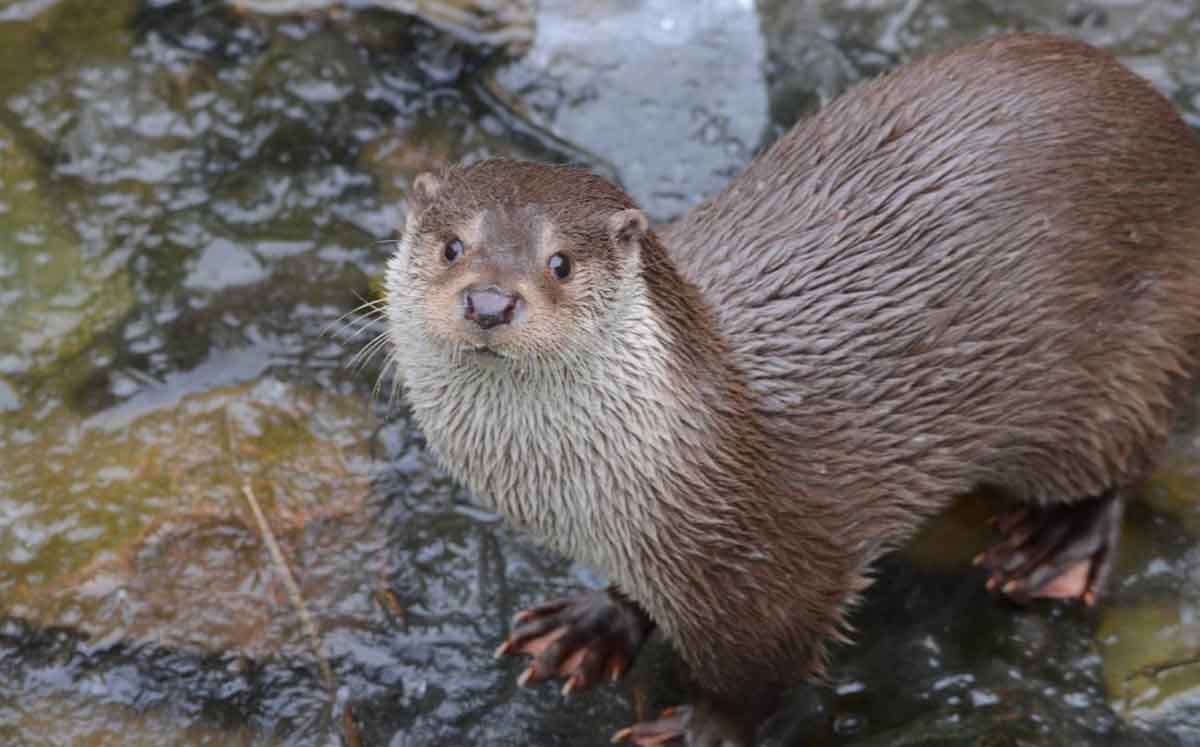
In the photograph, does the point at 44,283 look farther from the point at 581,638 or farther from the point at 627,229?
the point at 627,229

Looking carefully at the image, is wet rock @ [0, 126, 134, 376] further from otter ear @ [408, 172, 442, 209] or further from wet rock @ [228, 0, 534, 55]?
otter ear @ [408, 172, 442, 209]

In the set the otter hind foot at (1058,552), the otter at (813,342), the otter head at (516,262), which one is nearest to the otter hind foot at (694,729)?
the otter at (813,342)

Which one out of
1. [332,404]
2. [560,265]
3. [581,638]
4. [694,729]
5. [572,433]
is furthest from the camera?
[332,404]

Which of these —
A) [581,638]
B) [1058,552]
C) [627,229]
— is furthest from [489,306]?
[1058,552]

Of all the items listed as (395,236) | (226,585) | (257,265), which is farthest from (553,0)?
(226,585)

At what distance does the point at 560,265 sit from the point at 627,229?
111mm

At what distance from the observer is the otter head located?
6.54ft

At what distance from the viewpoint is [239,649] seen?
263 centimetres

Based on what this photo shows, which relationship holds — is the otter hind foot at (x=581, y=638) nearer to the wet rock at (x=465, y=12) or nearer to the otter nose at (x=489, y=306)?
the otter nose at (x=489, y=306)

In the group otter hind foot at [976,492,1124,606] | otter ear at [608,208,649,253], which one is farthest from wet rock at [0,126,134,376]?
otter hind foot at [976,492,1124,606]

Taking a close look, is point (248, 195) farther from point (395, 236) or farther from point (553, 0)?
point (553, 0)

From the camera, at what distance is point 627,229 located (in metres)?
2.10

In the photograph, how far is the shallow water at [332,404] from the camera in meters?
2.57

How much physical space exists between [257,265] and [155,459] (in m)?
0.54
